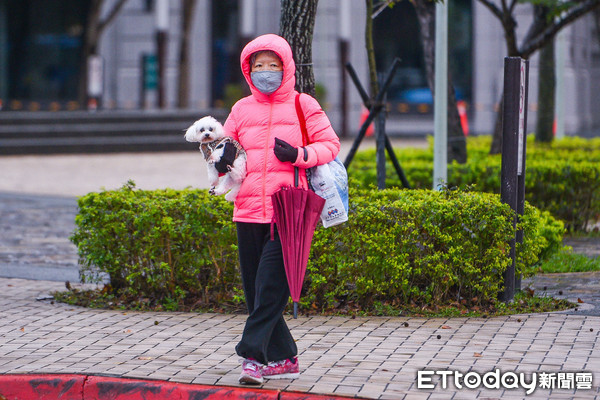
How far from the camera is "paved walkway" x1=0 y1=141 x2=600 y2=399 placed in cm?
536

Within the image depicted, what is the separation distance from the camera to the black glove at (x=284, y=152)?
5.09 metres

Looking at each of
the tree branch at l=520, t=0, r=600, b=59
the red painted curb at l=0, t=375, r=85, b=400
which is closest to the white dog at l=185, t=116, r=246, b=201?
the red painted curb at l=0, t=375, r=85, b=400

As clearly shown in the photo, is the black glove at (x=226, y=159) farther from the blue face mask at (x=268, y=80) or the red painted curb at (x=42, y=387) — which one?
the red painted curb at (x=42, y=387)

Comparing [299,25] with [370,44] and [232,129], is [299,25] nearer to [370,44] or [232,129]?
[370,44]

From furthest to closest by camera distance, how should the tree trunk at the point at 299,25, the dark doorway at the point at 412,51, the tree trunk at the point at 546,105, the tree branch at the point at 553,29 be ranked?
the dark doorway at the point at 412,51 < the tree trunk at the point at 546,105 < the tree branch at the point at 553,29 < the tree trunk at the point at 299,25

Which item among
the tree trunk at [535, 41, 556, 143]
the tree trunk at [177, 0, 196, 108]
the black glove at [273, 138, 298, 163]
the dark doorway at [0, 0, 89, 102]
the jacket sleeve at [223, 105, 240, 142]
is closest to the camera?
the black glove at [273, 138, 298, 163]

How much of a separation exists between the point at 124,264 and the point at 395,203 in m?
2.16

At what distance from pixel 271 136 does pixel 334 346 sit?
1.62 m

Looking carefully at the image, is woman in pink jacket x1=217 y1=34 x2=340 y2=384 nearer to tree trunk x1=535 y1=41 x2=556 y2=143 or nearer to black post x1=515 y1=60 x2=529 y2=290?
black post x1=515 y1=60 x2=529 y2=290

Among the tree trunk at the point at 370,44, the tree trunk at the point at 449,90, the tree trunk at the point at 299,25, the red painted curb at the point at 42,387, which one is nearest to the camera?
the red painted curb at the point at 42,387

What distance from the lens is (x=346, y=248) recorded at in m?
7.15

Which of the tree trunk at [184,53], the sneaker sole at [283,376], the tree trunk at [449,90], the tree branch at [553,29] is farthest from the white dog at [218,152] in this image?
the tree trunk at [184,53]

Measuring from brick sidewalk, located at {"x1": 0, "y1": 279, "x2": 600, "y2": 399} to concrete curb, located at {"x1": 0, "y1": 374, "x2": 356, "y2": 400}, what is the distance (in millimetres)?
88

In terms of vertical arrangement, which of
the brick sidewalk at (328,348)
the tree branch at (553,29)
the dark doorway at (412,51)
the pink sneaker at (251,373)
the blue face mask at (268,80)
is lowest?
the brick sidewalk at (328,348)
